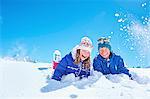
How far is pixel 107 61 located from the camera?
245 cm

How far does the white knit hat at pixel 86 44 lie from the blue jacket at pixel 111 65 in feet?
0.33

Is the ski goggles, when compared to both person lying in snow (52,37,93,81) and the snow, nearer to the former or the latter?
person lying in snow (52,37,93,81)

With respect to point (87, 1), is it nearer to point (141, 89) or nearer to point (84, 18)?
point (84, 18)

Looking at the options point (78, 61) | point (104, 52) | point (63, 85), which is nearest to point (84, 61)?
point (78, 61)

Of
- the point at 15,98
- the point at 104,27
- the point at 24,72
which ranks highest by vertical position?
the point at 104,27

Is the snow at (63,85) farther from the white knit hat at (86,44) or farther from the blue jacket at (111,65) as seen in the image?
the white knit hat at (86,44)

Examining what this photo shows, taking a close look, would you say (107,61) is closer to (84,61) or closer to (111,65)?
(111,65)

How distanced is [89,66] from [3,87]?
23.0 inches

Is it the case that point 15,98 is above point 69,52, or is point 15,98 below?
below

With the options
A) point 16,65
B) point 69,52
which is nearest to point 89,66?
point 69,52

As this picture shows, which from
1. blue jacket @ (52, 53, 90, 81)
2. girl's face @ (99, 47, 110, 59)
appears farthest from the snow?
girl's face @ (99, 47, 110, 59)

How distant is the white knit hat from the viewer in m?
2.38

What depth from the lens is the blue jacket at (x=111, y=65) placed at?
244 cm

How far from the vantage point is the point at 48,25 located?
8.01 feet
